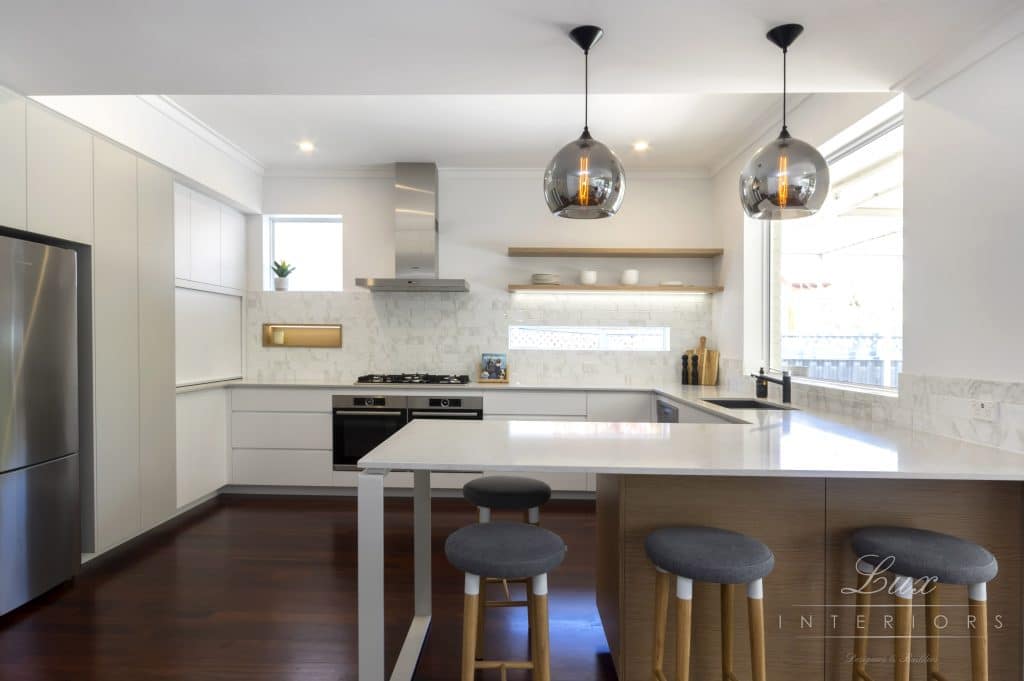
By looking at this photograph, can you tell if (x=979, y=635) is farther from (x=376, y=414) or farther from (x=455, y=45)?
(x=376, y=414)

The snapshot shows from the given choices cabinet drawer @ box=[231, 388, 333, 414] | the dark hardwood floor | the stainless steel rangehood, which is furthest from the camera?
the stainless steel rangehood

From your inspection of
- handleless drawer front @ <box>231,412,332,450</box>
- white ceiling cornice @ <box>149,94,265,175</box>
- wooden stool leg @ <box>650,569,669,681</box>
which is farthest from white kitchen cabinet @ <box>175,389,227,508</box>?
wooden stool leg @ <box>650,569,669,681</box>

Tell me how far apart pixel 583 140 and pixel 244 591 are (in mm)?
2629

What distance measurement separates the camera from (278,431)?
423cm

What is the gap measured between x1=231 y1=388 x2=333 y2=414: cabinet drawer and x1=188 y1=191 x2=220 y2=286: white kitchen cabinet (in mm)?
917

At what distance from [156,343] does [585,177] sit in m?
2.99

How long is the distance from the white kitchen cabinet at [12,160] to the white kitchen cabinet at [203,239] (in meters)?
1.34

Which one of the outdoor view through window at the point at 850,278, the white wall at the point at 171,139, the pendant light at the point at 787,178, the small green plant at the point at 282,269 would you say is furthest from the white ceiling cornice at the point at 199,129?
the outdoor view through window at the point at 850,278

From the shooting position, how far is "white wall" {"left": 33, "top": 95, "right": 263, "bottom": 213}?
9.33ft

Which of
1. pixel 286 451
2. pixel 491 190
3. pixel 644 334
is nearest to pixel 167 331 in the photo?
pixel 286 451

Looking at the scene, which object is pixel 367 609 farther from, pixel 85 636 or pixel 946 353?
pixel 946 353

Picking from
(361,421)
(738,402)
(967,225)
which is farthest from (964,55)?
(361,421)

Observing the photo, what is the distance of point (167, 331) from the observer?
349 cm

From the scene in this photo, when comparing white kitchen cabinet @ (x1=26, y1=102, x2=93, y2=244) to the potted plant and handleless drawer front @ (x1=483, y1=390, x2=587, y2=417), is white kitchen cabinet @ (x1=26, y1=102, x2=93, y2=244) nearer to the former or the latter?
the potted plant
